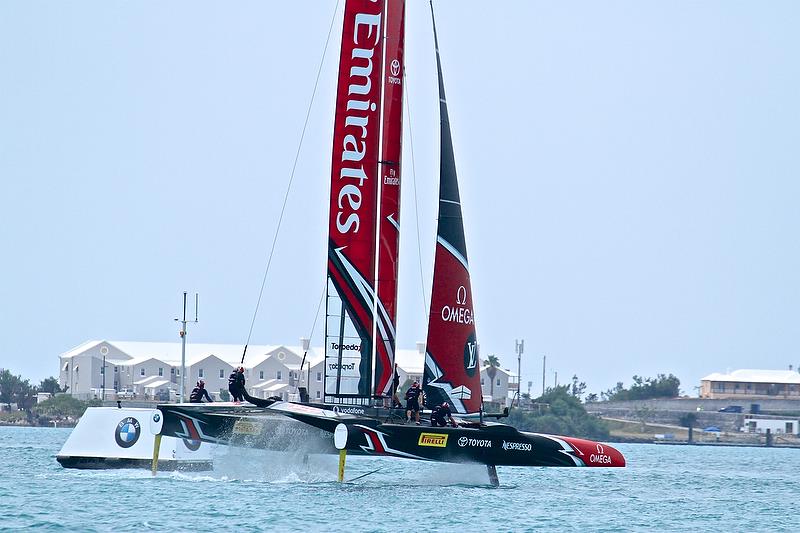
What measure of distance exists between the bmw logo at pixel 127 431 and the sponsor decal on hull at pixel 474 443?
866 centimetres

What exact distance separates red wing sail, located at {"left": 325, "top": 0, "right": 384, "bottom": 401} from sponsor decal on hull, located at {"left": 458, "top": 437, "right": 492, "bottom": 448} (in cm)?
291

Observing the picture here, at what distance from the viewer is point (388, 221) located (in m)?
34.5

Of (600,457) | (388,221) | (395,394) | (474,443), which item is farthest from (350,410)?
(600,457)

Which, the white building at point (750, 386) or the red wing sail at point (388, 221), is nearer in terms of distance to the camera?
the red wing sail at point (388, 221)

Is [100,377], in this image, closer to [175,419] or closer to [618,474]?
[618,474]

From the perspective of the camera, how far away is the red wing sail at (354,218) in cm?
3409

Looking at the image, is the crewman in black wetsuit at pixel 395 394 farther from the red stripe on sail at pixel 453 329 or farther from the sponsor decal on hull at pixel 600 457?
the sponsor decal on hull at pixel 600 457

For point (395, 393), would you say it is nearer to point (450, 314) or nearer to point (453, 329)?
point (453, 329)

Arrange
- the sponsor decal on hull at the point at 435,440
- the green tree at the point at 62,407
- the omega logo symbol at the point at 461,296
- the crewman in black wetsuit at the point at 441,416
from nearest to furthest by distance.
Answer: the sponsor decal on hull at the point at 435,440
the crewman in black wetsuit at the point at 441,416
the omega logo symbol at the point at 461,296
the green tree at the point at 62,407

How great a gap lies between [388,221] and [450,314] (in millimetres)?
2590

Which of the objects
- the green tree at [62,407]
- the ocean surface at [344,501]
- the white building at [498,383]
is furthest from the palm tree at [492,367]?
the ocean surface at [344,501]

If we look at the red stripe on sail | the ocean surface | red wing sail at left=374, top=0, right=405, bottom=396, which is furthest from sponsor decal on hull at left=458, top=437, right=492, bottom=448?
red wing sail at left=374, top=0, right=405, bottom=396

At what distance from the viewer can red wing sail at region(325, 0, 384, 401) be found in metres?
34.1

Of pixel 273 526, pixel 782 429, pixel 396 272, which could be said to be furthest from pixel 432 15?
pixel 782 429
